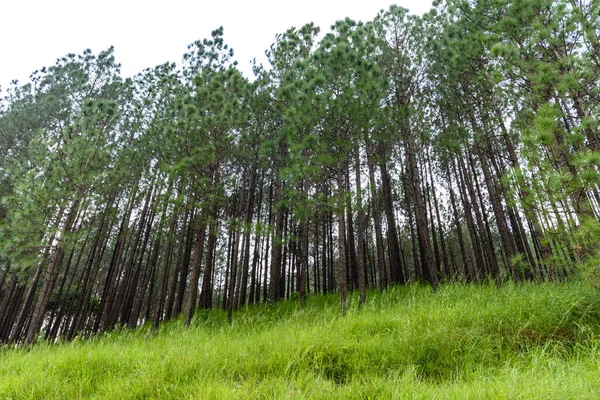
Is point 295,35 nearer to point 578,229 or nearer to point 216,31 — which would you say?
point 216,31

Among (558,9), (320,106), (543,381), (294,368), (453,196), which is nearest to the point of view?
(543,381)

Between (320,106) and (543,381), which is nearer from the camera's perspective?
(543,381)

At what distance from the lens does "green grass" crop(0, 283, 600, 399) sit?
112 inches

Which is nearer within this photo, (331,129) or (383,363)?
(383,363)

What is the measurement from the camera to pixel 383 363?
3625mm

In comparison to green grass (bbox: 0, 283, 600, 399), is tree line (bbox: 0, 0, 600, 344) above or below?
above

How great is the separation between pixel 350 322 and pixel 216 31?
1001 centimetres

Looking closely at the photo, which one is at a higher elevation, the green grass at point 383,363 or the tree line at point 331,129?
the tree line at point 331,129

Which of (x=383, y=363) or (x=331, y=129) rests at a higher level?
(x=331, y=129)

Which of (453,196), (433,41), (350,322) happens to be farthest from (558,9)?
(453,196)

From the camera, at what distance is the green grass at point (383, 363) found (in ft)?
9.36

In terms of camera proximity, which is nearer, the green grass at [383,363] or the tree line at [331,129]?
the green grass at [383,363]

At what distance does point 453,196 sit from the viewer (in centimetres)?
1680

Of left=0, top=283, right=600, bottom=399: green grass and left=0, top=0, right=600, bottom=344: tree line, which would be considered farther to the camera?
left=0, top=0, right=600, bottom=344: tree line
